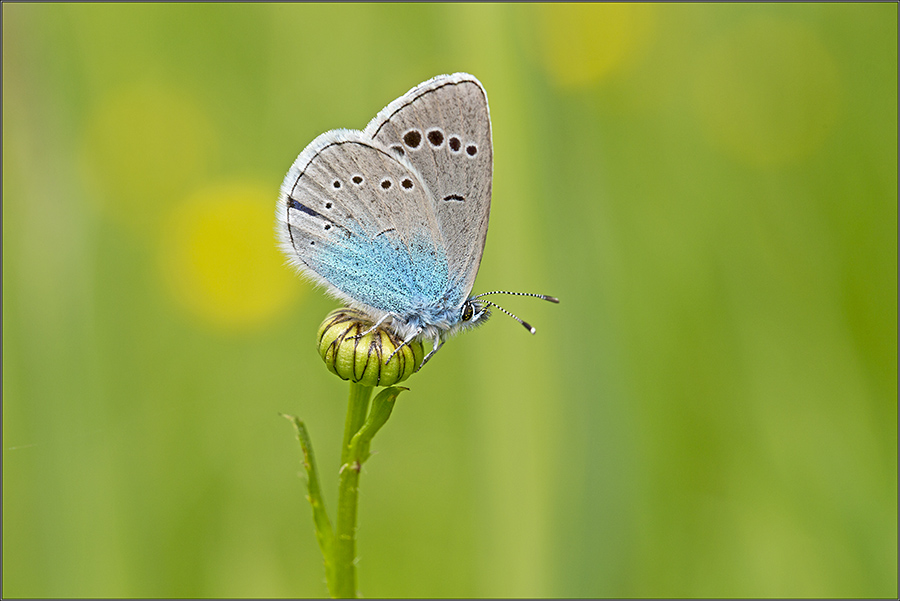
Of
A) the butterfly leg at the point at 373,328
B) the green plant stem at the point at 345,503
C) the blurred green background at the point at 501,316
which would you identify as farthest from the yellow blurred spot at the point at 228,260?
the green plant stem at the point at 345,503

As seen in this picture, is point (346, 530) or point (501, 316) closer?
point (346, 530)

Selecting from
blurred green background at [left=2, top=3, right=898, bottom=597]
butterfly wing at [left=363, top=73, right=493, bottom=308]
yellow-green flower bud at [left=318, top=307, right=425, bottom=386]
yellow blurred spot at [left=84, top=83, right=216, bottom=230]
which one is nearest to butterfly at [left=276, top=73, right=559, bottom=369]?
butterfly wing at [left=363, top=73, right=493, bottom=308]

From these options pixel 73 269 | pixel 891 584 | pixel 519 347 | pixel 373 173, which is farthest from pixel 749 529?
pixel 73 269

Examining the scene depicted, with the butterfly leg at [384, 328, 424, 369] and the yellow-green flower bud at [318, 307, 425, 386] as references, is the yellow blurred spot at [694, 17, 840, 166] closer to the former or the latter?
the butterfly leg at [384, 328, 424, 369]

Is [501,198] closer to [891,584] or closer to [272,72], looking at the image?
[891,584]

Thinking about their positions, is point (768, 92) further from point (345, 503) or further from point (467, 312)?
point (345, 503)

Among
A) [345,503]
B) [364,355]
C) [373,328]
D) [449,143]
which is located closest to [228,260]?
[449,143]

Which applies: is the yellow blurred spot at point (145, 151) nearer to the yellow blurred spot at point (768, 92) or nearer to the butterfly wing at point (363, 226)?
the butterfly wing at point (363, 226)

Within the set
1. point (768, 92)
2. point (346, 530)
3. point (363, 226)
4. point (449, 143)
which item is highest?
point (768, 92)
